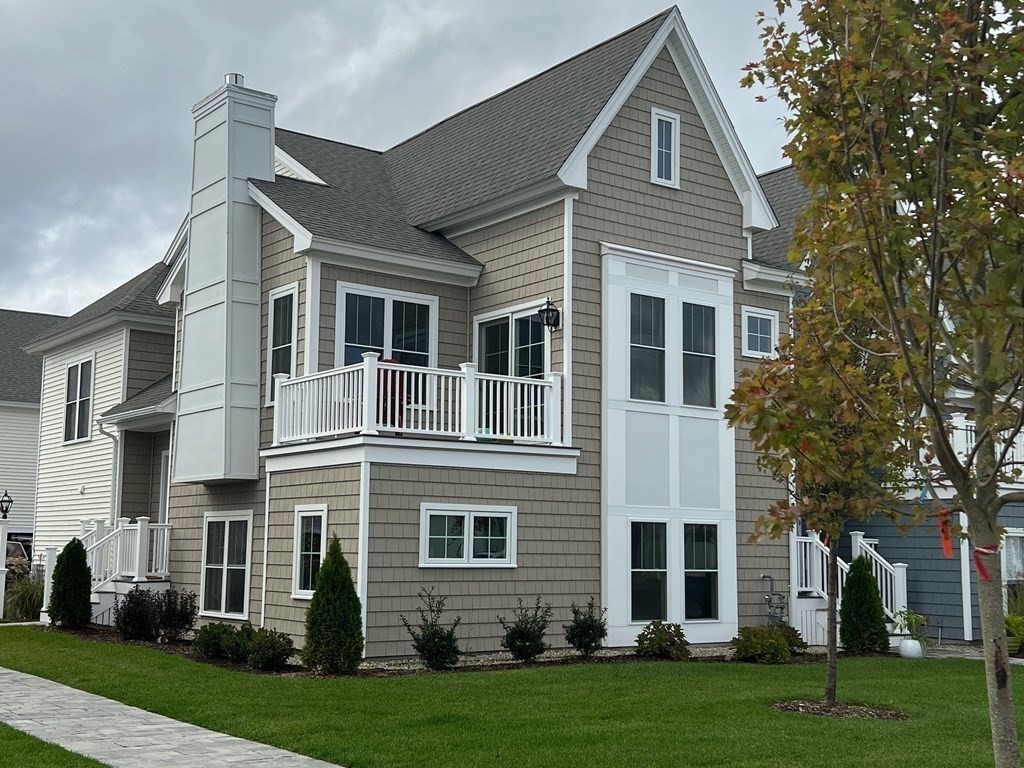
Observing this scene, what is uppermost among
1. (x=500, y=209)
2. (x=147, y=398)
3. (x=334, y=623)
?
(x=500, y=209)

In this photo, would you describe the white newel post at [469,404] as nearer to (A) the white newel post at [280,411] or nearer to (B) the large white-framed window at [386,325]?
(B) the large white-framed window at [386,325]

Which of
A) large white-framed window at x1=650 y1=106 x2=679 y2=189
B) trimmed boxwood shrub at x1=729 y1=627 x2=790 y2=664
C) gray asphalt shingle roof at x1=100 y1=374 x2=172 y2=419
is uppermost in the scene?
large white-framed window at x1=650 y1=106 x2=679 y2=189

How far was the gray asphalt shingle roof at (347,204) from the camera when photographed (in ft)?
59.4

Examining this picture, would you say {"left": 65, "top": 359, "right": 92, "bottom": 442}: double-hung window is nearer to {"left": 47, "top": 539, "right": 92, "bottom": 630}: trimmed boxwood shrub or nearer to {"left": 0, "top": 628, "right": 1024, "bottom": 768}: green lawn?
{"left": 47, "top": 539, "right": 92, "bottom": 630}: trimmed boxwood shrub

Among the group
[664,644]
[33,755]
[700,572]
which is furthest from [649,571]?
[33,755]

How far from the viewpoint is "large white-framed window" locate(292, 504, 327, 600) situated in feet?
53.2

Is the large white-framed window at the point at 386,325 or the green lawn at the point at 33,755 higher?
the large white-framed window at the point at 386,325

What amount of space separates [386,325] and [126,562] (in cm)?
709

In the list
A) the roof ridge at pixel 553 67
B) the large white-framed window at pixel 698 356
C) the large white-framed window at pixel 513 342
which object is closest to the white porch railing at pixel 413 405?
the large white-framed window at pixel 513 342

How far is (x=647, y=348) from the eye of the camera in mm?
18281

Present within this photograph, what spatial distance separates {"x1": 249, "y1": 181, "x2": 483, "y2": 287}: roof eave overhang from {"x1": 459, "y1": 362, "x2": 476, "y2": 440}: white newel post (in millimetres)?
2796

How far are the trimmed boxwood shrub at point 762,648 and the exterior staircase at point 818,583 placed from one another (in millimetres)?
2639

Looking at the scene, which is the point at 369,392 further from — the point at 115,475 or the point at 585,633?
the point at 115,475

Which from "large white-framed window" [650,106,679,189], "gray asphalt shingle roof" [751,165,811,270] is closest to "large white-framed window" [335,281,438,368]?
"large white-framed window" [650,106,679,189]
